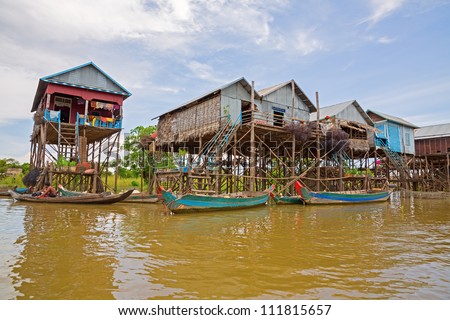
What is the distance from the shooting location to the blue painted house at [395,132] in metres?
26.4

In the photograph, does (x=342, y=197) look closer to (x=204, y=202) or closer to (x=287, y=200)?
(x=287, y=200)

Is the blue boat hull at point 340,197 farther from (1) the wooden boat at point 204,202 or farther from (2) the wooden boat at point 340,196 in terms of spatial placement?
(1) the wooden boat at point 204,202

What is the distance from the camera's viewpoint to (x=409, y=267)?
516 centimetres

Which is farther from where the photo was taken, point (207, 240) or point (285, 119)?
point (285, 119)

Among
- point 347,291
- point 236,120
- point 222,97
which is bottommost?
point 347,291

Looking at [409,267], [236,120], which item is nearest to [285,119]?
[236,120]

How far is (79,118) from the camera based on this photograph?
20188 millimetres

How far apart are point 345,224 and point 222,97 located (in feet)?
33.2

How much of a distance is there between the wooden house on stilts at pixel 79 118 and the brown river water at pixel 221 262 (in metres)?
10.5

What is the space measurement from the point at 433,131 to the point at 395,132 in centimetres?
619

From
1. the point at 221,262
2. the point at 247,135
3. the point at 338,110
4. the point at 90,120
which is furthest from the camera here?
the point at 338,110

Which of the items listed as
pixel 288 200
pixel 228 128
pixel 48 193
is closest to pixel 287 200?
pixel 288 200

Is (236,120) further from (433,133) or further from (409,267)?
(433,133)

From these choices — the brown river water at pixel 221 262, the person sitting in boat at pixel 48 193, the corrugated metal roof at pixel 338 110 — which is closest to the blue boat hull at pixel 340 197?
the corrugated metal roof at pixel 338 110
